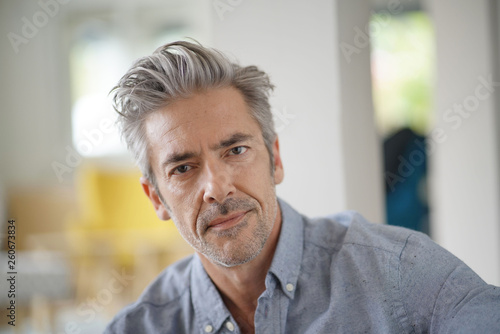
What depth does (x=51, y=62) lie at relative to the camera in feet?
26.7

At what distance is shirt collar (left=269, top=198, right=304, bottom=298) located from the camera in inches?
58.5

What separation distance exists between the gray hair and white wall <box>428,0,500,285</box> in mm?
1989

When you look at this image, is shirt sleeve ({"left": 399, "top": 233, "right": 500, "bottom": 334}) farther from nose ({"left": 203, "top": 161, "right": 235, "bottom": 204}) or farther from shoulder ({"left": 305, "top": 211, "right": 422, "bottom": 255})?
nose ({"left": 203, "top": 161, "right": 235, "bottom": 204})

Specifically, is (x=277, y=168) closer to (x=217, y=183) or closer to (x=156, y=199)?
(x=217, y=183)

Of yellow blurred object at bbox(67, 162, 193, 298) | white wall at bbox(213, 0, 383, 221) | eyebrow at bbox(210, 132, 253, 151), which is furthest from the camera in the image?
yellow blurred object at bbox(67, 162, 193, 298)

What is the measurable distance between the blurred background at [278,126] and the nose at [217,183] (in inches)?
30.0

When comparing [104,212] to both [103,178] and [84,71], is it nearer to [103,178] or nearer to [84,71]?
[103,178]

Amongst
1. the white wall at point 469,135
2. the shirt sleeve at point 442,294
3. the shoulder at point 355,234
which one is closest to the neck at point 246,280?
the shoulder at point 355,234

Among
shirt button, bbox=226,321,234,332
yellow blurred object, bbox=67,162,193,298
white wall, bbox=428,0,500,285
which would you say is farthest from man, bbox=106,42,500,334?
yellow blurred object, bbox=67,162,193,298

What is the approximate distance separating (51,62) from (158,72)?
283 inches

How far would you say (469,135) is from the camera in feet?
10.8

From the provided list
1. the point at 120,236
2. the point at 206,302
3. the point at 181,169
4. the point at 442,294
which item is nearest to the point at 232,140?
the point at 181,169

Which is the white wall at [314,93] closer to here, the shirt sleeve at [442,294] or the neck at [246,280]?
the neck at [246,280]

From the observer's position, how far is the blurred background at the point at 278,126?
217cm
